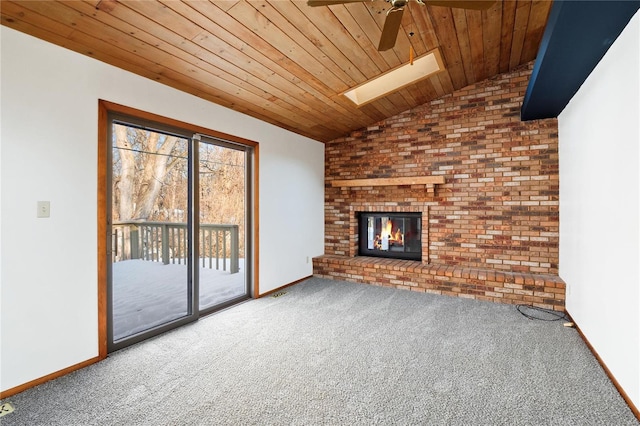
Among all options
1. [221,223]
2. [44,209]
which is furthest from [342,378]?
[221,223]

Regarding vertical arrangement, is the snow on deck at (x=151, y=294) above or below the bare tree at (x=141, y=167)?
below

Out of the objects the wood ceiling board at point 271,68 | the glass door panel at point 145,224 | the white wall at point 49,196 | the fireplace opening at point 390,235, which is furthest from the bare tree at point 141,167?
the fireplace opening at point 390,235

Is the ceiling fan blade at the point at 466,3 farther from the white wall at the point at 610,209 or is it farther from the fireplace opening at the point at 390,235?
the fireplace opening at the point at 390,235

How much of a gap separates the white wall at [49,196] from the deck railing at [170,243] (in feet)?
1.35

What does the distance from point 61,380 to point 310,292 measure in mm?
2657

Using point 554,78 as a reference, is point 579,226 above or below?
below

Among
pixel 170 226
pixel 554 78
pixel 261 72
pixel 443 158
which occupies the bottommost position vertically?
pixel 170 226

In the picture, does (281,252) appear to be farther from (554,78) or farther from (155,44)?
(554,78)

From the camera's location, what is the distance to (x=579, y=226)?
2.90 m

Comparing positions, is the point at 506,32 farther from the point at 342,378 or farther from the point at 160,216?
the point at 160,216

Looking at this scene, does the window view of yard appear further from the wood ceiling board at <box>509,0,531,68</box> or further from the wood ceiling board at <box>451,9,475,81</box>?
the wood ceiling board at <box>509,0,531,68</box>

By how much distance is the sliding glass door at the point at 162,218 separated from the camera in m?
2.69

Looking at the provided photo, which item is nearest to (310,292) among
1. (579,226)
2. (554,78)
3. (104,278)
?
(104,278)

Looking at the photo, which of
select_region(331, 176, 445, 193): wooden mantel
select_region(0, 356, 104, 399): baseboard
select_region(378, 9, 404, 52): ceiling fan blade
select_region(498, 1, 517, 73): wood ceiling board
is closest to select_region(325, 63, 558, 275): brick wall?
select_region(331, 176, 445, 193): wooden mantel
